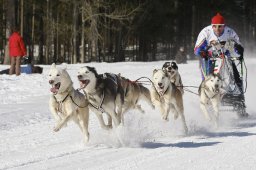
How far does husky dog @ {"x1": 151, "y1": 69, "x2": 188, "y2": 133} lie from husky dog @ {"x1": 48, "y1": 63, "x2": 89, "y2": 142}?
1533mm

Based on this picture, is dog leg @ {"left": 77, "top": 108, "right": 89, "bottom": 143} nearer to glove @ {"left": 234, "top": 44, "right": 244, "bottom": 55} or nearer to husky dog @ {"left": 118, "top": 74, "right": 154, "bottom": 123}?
husky dog @ {"left": 118, "top": 74, "right": 154, "bottom": 123}

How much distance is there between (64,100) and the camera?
6.21m

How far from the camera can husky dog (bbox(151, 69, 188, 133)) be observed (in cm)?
753

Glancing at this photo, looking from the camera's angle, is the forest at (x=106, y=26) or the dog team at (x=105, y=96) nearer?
the dog team at (x=105, y=96)

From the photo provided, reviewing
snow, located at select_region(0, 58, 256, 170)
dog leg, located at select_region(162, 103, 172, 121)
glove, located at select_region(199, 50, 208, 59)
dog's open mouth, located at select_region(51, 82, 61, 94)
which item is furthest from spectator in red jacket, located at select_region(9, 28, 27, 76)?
dog's open mouth, located at select_region(51, 82, 61, 94)

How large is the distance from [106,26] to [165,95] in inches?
932

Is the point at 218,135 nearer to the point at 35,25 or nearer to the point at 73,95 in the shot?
the point at 73,95

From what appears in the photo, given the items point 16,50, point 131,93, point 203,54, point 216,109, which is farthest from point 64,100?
point 16,50

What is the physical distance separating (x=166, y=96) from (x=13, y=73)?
1035cm

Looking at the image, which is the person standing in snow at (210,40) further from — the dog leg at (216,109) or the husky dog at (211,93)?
the dog leg at (216,109)

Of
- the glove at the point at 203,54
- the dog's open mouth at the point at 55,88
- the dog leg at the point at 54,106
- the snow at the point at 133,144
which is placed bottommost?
the snow at the point at 133,144

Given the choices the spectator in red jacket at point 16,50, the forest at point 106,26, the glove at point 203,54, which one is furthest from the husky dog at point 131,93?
the forest at point 106,26

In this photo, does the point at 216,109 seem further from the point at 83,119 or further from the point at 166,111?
the point at 83,119

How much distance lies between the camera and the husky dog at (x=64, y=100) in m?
6.12
